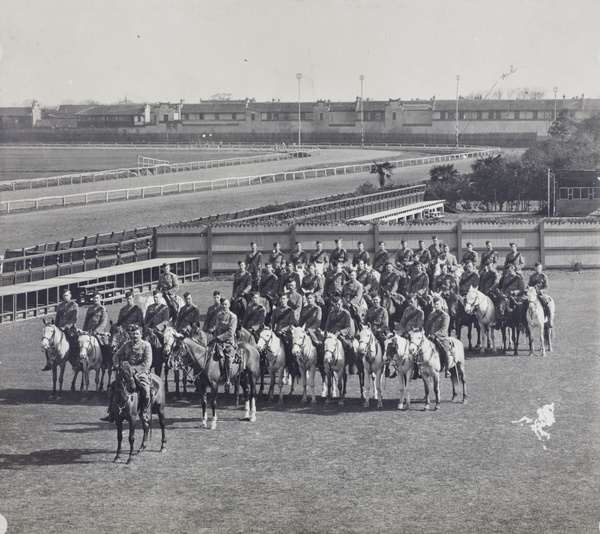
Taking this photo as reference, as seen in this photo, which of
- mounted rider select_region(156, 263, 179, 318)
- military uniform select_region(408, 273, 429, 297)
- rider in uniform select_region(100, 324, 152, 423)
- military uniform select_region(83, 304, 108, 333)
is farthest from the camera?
military uniform select_region(408, 273, 429, 297)

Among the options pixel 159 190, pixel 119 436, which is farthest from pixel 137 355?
pixel 159 190

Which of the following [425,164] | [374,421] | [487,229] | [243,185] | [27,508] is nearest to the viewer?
[27,508]

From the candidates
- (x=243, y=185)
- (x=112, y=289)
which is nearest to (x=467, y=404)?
(x=112, y=289)

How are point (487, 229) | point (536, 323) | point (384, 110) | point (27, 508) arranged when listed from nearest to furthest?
1. point (27, 508)
2. point (536, 323)
3. point (487, 229)
4. point (384, 110)

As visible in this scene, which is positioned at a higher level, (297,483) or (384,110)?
(384,110)

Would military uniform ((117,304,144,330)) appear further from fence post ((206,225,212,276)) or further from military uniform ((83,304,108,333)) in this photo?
fence post ((206,225,212,276))

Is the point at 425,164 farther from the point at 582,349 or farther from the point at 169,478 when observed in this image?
the point at 169,478

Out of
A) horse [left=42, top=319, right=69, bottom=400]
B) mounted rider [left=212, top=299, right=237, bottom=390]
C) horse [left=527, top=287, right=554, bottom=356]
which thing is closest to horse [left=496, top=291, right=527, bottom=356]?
horse [left=527, top=287, right=554, bottom=356]
